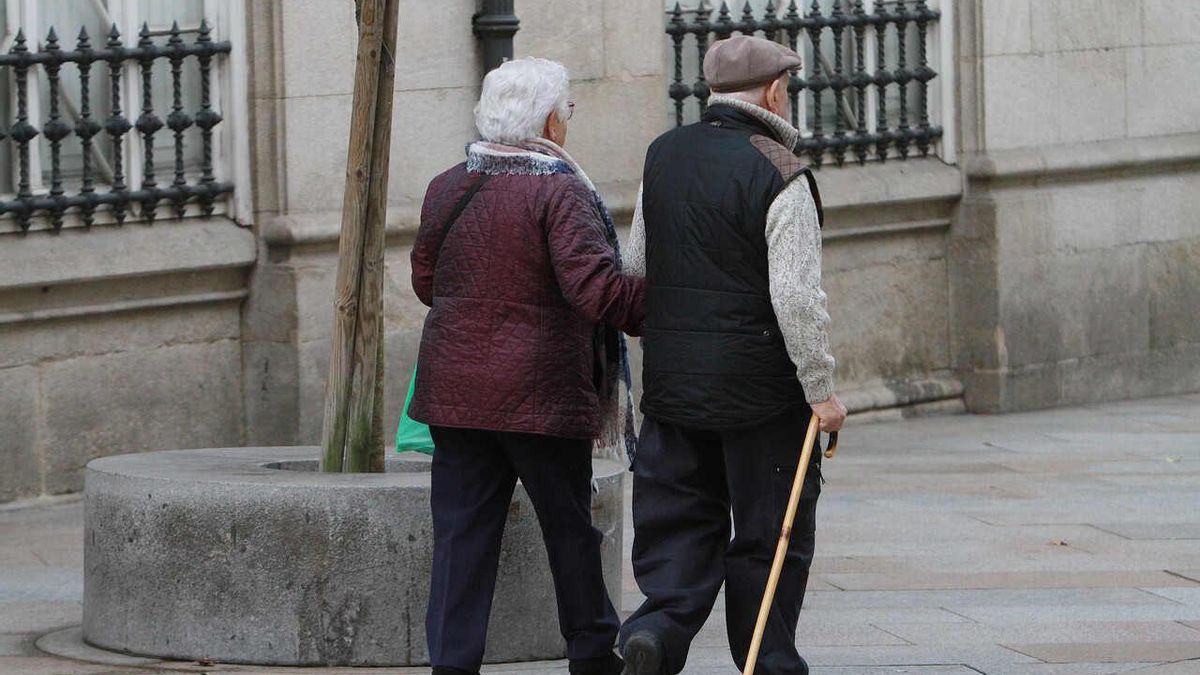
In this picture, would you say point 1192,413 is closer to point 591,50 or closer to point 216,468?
point 591,50

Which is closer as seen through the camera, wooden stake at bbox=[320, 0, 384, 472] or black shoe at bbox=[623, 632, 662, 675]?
black shoe at bbox=[623, 632, 662, 675]

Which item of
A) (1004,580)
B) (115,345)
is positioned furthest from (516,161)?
(115,345)

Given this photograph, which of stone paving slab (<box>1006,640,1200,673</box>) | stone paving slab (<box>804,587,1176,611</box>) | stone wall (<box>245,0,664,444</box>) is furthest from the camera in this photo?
stone wall (<box>245,0,664,444</box>)

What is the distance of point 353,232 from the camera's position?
6.80 m

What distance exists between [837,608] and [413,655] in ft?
5.51

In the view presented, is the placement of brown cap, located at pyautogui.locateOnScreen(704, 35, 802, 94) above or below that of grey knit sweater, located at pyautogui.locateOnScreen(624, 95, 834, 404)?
above

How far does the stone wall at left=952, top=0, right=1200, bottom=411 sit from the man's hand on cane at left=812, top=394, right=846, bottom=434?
23.1 feet

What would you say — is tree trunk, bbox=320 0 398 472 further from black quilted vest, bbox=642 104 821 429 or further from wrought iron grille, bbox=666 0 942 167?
wrought iron grille, bbox=666 0 942 167

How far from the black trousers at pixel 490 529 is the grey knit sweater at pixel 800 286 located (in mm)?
698

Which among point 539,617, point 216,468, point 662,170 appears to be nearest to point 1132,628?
point 539,617

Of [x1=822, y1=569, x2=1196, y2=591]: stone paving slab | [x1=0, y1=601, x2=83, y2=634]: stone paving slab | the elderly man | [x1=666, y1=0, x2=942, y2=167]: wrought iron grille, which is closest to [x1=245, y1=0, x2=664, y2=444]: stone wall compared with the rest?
[x1=666, y1=0, x2=942, y2=167]: wrought iron grille

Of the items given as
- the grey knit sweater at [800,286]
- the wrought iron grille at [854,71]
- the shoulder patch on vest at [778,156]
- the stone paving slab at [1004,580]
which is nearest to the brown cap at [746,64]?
the shoulder patch on vest at [778,156]

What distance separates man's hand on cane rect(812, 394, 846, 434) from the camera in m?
5.58

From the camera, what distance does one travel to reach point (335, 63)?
10.2 metres
